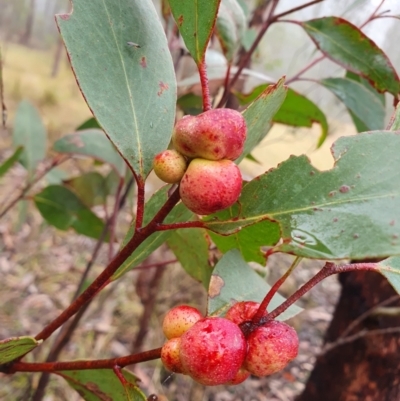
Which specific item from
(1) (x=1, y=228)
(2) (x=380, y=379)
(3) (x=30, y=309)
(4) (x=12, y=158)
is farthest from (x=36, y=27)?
(2) (x=380, y=379)

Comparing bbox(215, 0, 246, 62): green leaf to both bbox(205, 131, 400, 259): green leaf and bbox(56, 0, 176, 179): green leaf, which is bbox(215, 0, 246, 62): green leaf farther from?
bbox(205, 131, 400, 259): green leaf

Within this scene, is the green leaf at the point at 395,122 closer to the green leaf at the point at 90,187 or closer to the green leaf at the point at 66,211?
the green leaf at the point at 66,211

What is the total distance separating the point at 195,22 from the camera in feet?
1.06

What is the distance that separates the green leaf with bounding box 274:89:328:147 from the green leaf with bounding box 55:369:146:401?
0.59 meters

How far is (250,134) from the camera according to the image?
1.09ft

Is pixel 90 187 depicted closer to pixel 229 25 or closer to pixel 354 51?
pixel 229 25

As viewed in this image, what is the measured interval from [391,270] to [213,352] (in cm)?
15

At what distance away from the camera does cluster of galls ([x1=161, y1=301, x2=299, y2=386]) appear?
0.26 m

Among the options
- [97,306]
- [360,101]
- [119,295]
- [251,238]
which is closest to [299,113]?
[360,101]

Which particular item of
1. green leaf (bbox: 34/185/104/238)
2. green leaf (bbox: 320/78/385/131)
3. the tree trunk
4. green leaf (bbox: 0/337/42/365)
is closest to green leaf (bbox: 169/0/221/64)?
green leaf (bbox: 0/337/42/365)

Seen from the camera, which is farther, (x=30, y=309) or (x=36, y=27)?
(x=36, y=27)

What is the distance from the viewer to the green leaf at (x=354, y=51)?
61 cm

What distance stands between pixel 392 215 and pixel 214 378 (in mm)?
143

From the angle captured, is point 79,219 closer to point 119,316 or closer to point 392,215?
point 392,215
